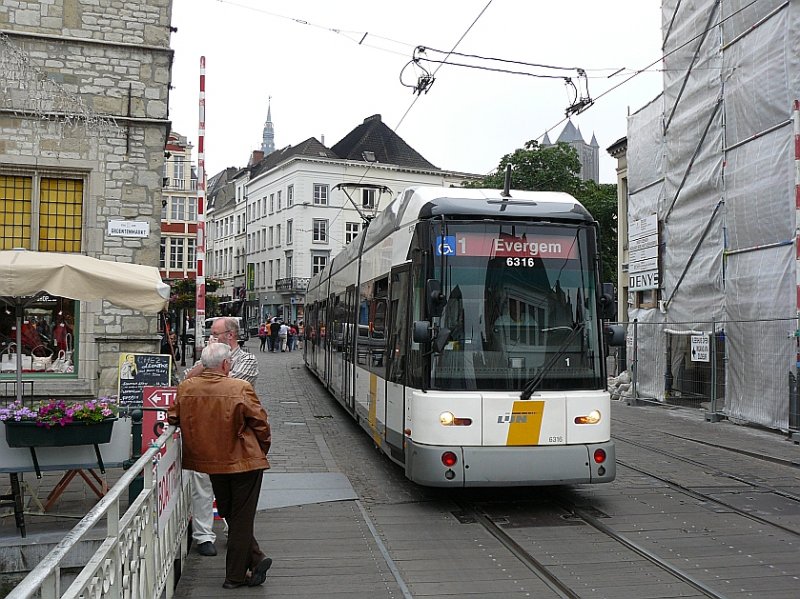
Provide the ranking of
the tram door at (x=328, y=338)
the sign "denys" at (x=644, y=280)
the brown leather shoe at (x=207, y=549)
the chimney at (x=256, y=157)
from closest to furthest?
the brown leather shoe at (x=207, y=549) < the tram door at (x=328, y=338) < the sign "denys" at (x=644, y=280) < the chimney at (x=256, y=157)

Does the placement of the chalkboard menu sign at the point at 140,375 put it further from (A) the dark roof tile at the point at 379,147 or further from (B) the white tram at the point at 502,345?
(A) the dark roof tile at the point at 379,147

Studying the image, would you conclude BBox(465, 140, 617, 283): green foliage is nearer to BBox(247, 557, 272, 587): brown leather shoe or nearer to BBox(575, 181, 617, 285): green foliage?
BBox(575, 181, 617, 285): green foliage

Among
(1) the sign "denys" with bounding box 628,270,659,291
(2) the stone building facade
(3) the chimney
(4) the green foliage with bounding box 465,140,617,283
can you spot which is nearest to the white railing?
(2) the stone building facade

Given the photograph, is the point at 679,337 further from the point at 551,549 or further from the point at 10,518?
the point at 10,518

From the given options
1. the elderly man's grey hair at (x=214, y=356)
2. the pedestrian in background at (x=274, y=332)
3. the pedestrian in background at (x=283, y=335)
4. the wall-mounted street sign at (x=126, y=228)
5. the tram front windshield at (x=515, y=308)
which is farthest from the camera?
the pedestrian in background at (x=283, y=335)

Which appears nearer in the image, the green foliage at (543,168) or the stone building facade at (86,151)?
the stone building facade at (86,151)

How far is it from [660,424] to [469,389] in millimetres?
9185

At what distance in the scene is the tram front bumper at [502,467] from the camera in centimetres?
784

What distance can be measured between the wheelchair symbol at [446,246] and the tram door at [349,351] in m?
5.20

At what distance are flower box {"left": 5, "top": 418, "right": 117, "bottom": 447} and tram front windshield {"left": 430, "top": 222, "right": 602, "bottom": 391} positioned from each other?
304 centimetres

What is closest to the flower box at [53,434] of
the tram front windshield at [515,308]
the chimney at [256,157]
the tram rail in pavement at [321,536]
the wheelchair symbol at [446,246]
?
the tram rail in pavement at [321,536]

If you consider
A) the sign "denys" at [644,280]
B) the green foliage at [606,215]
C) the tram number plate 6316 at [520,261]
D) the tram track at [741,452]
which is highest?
the green foliage at [606,215]

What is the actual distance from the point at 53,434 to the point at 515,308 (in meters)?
4.23

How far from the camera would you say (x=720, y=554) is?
21.6ft
